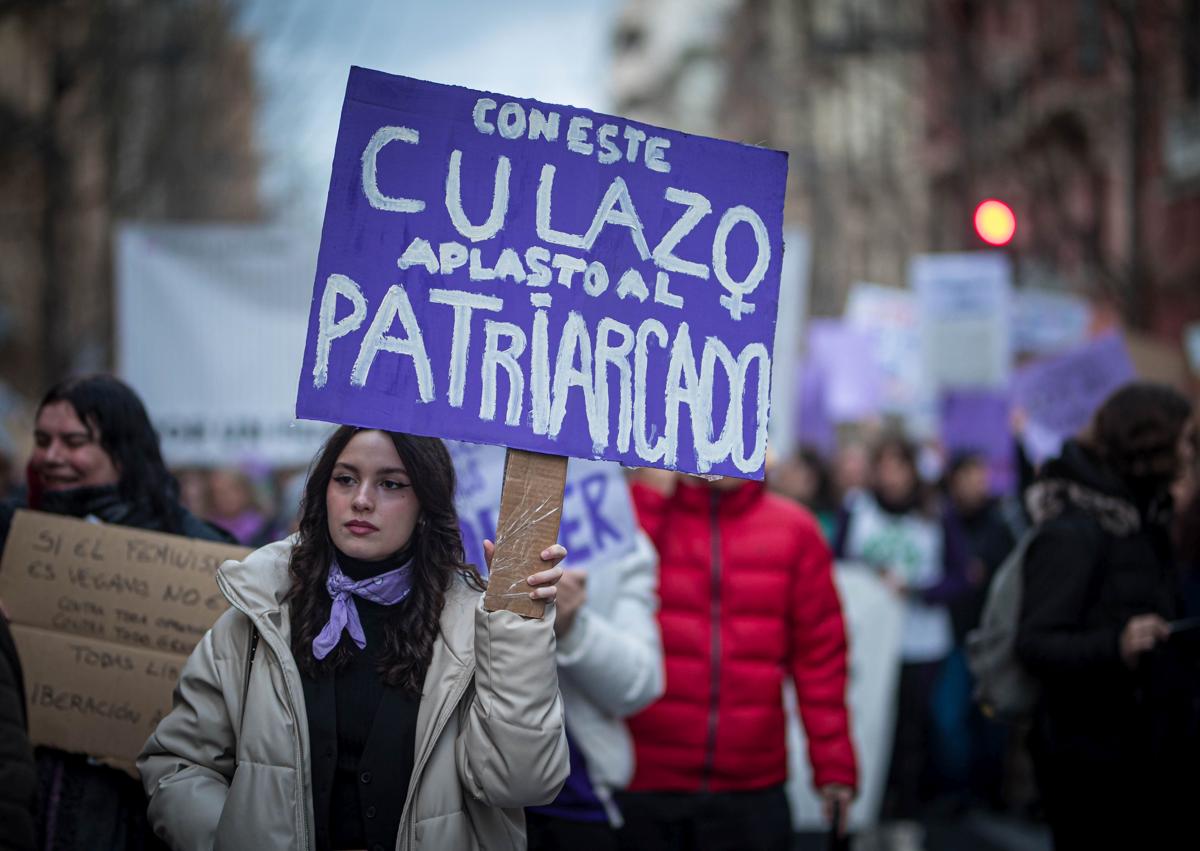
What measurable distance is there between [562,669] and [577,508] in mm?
594

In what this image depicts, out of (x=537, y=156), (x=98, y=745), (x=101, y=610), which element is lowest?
(x=98, y=745)

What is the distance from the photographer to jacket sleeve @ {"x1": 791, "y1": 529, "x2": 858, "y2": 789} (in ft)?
14.9

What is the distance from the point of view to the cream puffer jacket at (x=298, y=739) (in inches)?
113

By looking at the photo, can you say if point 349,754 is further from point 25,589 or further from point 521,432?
point 25,589

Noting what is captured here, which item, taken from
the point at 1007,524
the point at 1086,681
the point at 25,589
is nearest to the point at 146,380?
the point at 25,589

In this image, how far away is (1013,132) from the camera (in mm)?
22250

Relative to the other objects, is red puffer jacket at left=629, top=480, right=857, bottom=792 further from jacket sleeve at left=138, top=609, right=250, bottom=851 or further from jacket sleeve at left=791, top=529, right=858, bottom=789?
jacket sleeve at left=138, top=609, right=250, bottom=851

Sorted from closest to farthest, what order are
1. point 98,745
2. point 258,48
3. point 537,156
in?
point 537,156, point 98,745, point 258,48

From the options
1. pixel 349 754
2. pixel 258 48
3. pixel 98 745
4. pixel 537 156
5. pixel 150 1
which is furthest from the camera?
pixel 258 48

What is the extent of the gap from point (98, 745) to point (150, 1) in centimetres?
1299

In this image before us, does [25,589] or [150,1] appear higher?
[150,1]

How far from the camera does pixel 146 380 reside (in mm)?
7551

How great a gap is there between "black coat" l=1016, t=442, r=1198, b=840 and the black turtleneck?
6.61 feet

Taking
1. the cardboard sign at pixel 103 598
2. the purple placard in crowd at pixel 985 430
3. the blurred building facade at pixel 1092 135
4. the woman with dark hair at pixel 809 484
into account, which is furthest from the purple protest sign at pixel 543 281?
the blurred building facade at pixel 1092 135
